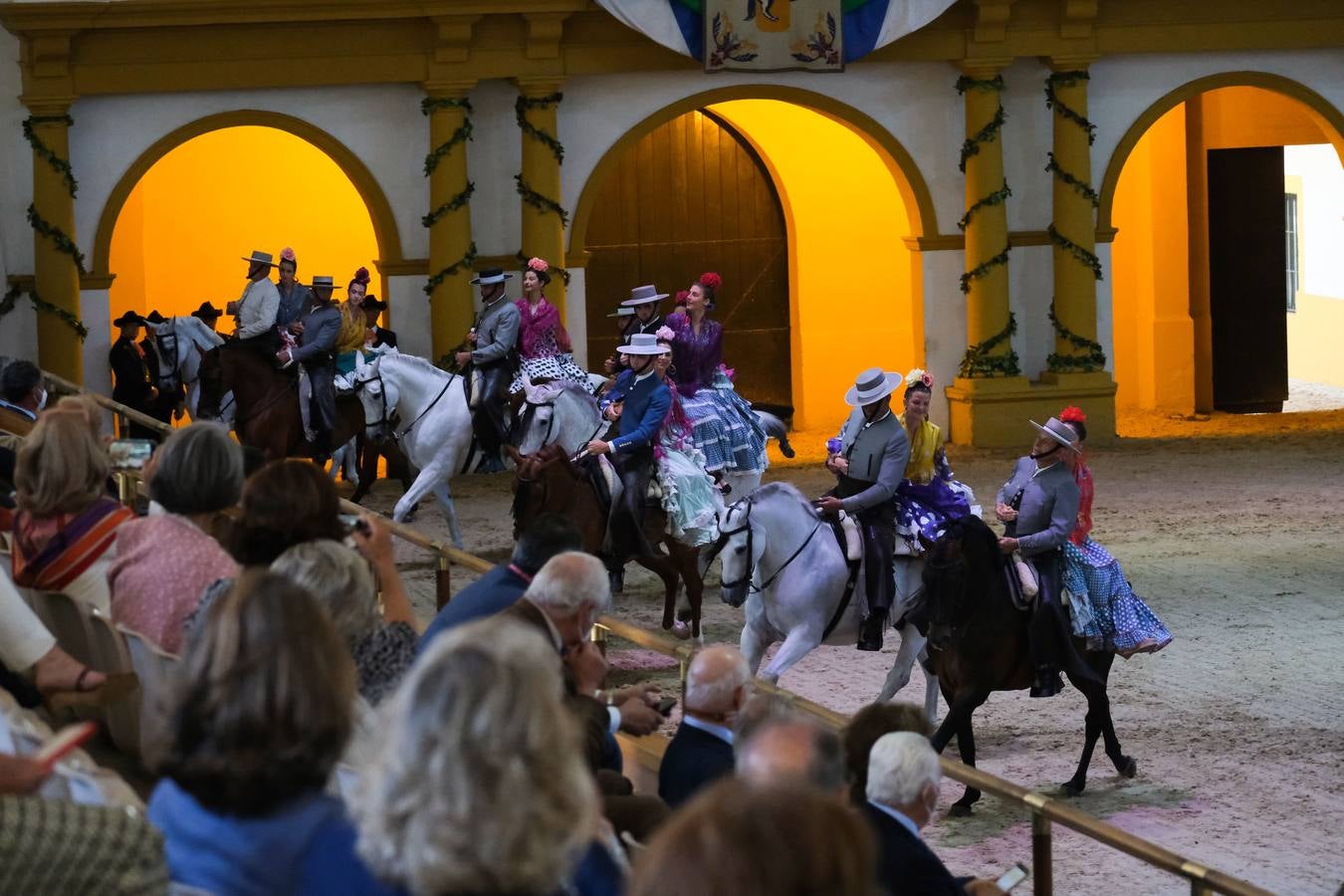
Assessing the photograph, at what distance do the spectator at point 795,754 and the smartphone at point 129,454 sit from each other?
15.6 feet

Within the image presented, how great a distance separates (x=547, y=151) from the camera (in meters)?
18.8

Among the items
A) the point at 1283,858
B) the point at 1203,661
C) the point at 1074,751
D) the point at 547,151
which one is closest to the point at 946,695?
the point at 1074,751

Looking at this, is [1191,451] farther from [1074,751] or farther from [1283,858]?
[1283,858]

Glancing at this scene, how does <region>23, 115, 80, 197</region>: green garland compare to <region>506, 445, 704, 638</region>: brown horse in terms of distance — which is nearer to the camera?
<region>506, 445, 704, 638</region>: brown horse

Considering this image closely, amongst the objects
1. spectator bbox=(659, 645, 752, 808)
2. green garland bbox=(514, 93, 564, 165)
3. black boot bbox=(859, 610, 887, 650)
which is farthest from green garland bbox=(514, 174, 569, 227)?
spectator bbox=(659, 645, 752, 808)

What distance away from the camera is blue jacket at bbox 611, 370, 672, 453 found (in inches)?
469

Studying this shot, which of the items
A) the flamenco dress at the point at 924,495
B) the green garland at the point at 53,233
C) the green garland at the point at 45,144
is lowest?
the flamenco dress at the point at 924,495

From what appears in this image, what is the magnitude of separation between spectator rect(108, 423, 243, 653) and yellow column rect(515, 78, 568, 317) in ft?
44.5

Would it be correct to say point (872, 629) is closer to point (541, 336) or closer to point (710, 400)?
point (710, 400)

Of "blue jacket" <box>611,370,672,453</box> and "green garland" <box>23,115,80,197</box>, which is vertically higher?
"green garland" <box>23,115,80,197</box>

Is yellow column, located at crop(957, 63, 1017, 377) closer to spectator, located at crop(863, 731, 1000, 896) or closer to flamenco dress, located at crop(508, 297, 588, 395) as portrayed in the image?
flamenco dress, located at crop(508, 297, 588, 395)

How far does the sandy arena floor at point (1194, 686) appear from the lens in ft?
26.8

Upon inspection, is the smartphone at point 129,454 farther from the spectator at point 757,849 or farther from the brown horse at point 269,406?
the brown horse at point 269,406

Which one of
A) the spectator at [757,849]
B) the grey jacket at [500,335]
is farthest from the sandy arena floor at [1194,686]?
the spectator at [757,849]
